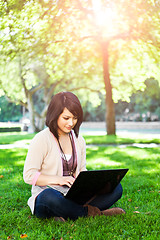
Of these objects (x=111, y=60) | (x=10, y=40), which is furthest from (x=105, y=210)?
(x=111, y=60)

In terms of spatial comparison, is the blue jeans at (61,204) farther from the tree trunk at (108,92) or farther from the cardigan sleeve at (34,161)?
the tree trunk at (108,92)

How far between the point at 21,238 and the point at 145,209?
182 cm

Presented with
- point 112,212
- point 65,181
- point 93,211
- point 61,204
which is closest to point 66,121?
point 65,181

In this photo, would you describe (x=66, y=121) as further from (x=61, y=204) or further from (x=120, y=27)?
(x=120, y=27)

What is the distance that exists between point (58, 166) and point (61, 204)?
1.38 ft

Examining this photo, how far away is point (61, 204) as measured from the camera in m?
3.34

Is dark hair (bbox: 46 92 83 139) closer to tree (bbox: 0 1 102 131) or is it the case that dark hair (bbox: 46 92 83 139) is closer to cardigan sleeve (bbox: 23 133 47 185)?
cardigan sleeve (bbox: 23 133 47 185)

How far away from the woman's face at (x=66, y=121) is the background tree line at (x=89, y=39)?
9.85 m

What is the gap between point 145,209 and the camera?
4133 mm

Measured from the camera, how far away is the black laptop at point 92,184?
2.98 metres

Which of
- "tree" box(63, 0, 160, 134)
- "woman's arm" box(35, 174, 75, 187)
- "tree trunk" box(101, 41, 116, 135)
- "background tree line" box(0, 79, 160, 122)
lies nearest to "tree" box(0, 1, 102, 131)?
"tree" box(63, 0, 160, 134)

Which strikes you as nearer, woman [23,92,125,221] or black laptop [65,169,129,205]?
black laptop [65,169,129,205]

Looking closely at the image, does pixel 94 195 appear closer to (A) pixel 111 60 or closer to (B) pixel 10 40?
(B) pixel 10 40

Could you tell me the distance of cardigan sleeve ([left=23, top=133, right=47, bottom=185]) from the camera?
3.29 meters
